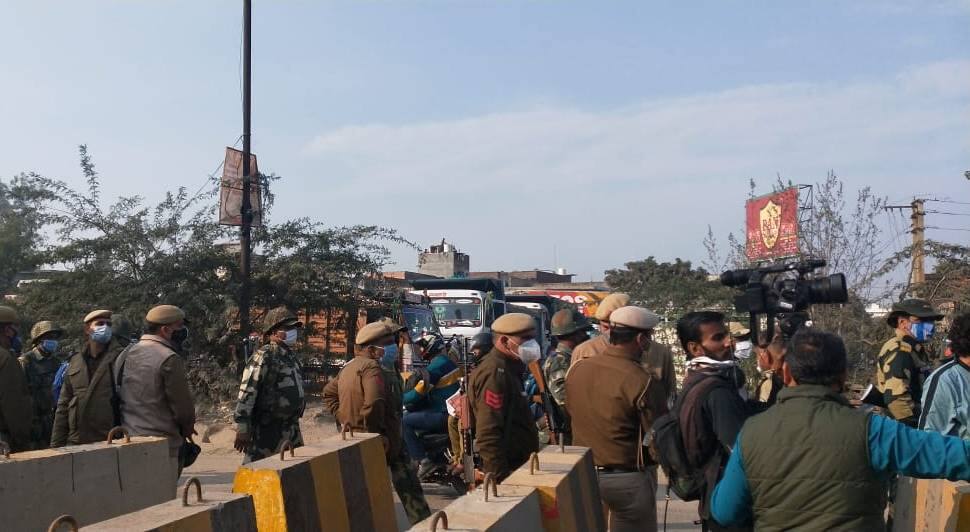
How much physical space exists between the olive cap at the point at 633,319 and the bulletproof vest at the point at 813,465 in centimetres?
183

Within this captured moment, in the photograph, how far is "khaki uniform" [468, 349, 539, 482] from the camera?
5414 millimetres

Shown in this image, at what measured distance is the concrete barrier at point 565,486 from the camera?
4.02m

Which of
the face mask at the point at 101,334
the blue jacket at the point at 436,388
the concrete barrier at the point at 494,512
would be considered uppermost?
the face mask at the point at 101,334

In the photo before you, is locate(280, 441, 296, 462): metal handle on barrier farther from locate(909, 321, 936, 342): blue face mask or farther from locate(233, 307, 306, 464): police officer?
locate(909, 321, 936, 342): blue face mask

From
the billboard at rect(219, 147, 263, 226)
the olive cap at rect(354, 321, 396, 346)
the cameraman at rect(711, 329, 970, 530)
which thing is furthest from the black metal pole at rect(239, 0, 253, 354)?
the cameraman at rect(711, 329, 970, 530)

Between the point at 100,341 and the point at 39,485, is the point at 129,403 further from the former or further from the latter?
the point at 39,485

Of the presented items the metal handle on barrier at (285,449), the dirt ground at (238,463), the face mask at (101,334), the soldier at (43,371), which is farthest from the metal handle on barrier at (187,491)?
the soldier at (43,371)

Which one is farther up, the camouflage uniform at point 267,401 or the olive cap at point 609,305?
the olive cap at point 609,305

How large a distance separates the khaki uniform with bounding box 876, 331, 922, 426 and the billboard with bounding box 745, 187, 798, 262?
983cm

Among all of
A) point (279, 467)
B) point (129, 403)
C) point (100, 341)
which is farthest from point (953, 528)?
point (100, 341)

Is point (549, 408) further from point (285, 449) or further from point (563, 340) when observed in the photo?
point (285, 449)

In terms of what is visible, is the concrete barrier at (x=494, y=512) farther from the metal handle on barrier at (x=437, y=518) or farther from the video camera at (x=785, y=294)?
the video camera at (x=785, y=294)

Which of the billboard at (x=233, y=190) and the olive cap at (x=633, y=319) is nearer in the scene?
the olive cap at (x=633, y=319)

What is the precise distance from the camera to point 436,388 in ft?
32.2
